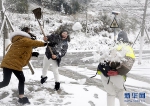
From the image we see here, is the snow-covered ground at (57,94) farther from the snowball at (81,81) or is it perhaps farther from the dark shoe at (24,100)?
the dark shoe at (24,100)

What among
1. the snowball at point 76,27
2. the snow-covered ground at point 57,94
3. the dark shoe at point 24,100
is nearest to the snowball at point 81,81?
the snow-covered ground at point 57,94

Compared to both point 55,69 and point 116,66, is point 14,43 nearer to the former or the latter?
point 55,69

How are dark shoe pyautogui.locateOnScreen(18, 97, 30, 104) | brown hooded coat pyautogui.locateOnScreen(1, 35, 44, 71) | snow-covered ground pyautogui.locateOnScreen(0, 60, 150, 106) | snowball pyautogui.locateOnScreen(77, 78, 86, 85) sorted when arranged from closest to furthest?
1. brown hooded coat pyautogui.locateOnScreen(1, 35, 44, 71)
2. dark shoe pyautogui.locateOnScreen(18, 97, 30, 104)
3. snow-covered ground pyautogui.locateOnScreen(0, 60, 150, 106)
4. snowball pyautogui.locateOnScreen(77, 78, 86, 85)

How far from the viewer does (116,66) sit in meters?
3.66

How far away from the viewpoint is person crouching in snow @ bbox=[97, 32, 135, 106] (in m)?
3.61

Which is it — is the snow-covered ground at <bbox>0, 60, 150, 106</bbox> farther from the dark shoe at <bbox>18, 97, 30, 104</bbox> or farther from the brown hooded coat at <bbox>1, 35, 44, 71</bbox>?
the brown hooded coat at <bbox>1, 35, 44, 71</bbox>

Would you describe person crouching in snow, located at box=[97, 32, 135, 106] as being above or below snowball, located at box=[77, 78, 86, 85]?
above

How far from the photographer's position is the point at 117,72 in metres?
3.64

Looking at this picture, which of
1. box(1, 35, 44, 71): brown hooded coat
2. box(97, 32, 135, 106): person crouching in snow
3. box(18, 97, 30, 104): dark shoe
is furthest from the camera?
box(18, 97, 30, 104): dark shoe

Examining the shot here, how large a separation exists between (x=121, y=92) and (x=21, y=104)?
2.02 m

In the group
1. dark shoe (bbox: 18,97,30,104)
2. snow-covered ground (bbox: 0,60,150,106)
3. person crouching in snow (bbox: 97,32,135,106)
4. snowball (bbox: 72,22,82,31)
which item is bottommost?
snowball (bbox: 72,22,82,31)

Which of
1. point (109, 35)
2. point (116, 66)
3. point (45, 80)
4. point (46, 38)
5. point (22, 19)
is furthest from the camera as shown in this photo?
point (109, 35)

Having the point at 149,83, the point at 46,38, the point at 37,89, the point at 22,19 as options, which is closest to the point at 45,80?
the point at 37,89


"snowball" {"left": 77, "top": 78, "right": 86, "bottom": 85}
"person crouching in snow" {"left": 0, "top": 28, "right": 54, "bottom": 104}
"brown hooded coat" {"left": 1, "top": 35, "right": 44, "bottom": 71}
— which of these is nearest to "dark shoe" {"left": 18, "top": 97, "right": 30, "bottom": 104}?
"person crouching in snow" {"left": 0, "top": 28, "right": 54, "bottom": 104}
